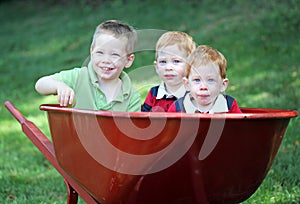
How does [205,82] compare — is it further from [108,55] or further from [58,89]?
[58,89]

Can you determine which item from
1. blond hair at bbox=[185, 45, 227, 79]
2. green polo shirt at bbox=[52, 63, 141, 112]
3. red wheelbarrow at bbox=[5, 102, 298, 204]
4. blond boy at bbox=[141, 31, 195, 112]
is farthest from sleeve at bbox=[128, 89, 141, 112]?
red wheelbarrow at bbox=[5, 102, 298, 204]

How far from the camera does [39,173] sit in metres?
4.71

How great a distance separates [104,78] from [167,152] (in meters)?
0.77

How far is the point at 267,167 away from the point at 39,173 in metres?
2.51

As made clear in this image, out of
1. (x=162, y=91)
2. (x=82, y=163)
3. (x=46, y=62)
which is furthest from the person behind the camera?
(x=46, y=62)

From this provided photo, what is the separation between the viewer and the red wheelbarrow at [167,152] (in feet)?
7.42

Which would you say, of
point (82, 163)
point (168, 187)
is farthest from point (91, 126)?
point (168, 187)

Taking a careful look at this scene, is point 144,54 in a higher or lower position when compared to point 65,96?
lower

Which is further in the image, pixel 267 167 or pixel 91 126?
pixel 267 167

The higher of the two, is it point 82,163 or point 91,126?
point 91,126

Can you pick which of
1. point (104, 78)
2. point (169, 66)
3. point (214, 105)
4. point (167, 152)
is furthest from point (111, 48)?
point (167, 152)

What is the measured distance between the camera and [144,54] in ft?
31.2

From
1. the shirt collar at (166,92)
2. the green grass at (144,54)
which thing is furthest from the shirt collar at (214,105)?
the green grass at (144,54)

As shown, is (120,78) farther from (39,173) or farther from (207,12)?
(207,12)
